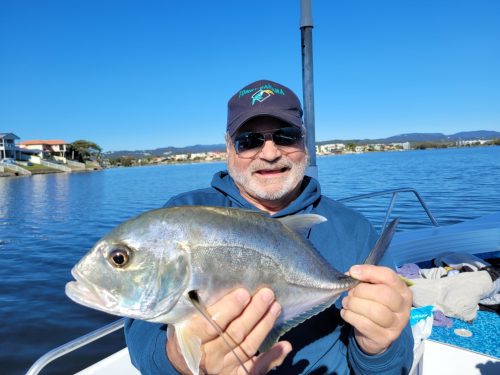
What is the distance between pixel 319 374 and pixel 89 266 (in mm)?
1524

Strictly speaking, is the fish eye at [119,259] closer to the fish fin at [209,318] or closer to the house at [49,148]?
the fish fin at [209,318]

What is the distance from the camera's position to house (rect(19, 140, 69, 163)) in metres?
107

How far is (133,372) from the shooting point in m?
3.47

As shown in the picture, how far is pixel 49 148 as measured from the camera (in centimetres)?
11162

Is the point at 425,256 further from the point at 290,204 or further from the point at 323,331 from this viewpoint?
the point at 323,331

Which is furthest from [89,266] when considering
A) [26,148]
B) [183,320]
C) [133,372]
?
[26,148]

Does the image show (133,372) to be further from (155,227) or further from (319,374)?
(155,227)

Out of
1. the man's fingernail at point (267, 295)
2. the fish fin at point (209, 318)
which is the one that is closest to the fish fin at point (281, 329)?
the fish fin at point (209, 318)

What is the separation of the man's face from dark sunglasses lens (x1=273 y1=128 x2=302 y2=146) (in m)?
0.04

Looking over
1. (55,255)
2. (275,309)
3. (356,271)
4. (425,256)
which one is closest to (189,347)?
(275,309)

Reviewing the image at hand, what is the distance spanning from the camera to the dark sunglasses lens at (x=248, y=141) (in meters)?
2.62

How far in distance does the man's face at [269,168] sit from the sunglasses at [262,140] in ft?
0.05

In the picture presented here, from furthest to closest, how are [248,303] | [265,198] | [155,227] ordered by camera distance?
[265,198], [155,227], [248,303]

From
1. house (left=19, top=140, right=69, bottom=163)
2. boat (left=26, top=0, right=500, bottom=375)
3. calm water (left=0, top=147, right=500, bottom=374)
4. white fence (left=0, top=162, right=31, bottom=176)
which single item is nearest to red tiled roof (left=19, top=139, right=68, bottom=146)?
house (left=19, top=140, right=69, bottom=163)
